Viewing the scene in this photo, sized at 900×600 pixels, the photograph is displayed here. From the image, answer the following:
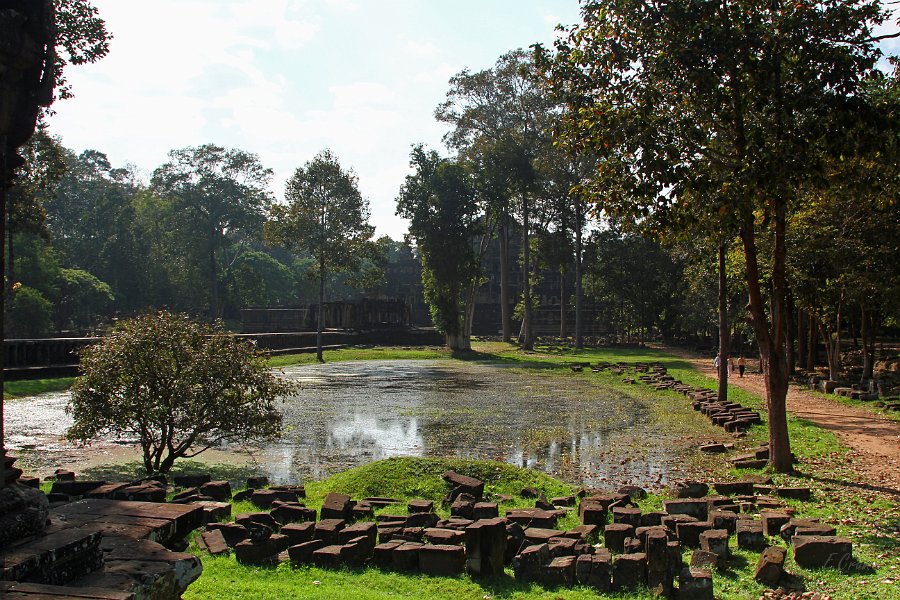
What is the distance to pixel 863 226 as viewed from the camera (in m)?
18.4

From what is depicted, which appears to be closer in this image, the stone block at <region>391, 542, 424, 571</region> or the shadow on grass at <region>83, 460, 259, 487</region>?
the stone block at <region>391, 542, 424, 571</region>

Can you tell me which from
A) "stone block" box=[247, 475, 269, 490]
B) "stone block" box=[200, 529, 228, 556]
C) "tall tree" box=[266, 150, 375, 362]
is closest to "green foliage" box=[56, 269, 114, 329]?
"tall tree" box=[266, 150, 375, 362]

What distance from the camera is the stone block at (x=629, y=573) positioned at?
576 cm

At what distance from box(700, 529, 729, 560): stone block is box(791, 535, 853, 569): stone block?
1.97 feet

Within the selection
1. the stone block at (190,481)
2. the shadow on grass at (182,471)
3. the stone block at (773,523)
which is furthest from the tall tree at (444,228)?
the stone block at (773,523)

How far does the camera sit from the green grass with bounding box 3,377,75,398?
70.1ft

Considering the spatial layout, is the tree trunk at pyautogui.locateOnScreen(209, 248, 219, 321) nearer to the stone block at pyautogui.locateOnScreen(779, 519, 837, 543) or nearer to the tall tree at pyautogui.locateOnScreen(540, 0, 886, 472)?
the tall tree at pyautogui.locateOnScreen(540, 0, 886, 472)

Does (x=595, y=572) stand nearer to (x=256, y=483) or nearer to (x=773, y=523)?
(x=773, y=523)

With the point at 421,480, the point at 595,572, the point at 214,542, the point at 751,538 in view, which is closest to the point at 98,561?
the point at 214,542

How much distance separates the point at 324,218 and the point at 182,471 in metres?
30.4

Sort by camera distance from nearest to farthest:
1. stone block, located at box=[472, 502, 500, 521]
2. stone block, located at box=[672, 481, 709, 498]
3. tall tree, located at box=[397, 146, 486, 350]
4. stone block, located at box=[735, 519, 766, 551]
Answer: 1. stone block, located at box=[735, 519, 766, 551]
2. stone block, located at box=[472, 502, 500, 521]
3. stone block, located at box=[672, 481, 709, 498]
4. tall tree, located at box=[397, 146, 486, 350]

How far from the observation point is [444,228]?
141 ft

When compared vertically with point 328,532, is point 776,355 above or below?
above

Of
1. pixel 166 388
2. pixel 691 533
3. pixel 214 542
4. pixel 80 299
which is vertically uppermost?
pixel 80 299
